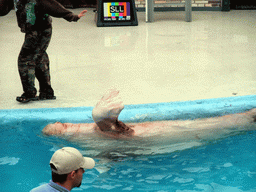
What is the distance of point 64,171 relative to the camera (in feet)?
6.43

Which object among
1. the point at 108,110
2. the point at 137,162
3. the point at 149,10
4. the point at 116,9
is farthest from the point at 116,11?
the point at 137,162

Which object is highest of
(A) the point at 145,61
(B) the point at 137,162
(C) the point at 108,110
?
(C) the point at 108,110

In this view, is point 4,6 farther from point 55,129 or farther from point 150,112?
point 150,112

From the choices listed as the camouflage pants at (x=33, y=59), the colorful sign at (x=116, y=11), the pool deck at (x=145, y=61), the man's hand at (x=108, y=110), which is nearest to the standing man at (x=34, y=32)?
the camouflage pants at (x=33, y=59)

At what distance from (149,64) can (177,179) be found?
11.4 feet

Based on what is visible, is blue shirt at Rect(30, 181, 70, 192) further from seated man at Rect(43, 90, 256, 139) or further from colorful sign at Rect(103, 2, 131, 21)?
colorful sign at Rect(103, 2, 131, 21)

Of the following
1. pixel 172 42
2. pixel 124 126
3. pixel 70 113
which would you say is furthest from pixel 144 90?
pixel 172 42

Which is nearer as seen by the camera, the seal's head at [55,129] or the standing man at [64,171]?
the standing man at [64,171]

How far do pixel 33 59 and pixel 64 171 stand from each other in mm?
3022

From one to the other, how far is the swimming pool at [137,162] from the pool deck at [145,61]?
20.3 inches

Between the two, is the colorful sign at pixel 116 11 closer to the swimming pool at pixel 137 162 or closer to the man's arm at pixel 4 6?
the man's arm at pixel 4 6

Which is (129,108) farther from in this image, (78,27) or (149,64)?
(78,27)

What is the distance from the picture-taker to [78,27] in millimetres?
9930

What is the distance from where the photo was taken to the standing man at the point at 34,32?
14.8ft
